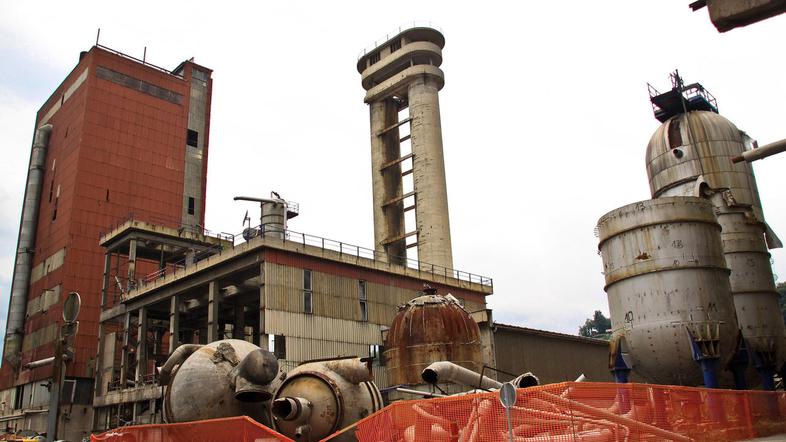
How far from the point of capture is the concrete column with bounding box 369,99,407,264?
63594mm

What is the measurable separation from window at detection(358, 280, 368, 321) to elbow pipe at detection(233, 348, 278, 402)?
75.2ft

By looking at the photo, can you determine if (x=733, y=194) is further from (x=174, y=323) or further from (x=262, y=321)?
(x=174, y=323)

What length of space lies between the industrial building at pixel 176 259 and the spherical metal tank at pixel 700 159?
1164 centimetres

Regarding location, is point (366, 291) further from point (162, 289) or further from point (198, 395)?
point (198, 395)

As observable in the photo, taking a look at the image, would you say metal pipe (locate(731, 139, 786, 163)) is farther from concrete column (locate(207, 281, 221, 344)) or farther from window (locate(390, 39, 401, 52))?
window (locate(390, 39, 401, 52))

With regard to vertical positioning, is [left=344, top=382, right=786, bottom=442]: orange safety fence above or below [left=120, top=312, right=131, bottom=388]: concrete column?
below

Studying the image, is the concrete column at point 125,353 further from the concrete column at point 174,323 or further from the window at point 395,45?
the window at point 395,45

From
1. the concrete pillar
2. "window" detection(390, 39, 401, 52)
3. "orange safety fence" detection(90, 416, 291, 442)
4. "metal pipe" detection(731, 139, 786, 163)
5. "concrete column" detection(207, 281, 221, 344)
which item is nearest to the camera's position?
"metal pipe" detection(731, 139, 786, 163)

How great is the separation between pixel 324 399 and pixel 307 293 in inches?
842

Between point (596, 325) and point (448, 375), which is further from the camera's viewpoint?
point (596, 325)

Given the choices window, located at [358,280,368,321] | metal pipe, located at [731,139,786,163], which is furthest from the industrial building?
metal pipe, located at [731,139,786,163]

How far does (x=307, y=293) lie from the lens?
121 feet

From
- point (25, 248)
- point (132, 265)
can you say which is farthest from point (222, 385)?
point (25, 248)

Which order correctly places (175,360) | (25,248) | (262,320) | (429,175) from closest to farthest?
(175,360) < (262,320) < (429,175) < (25,248)
